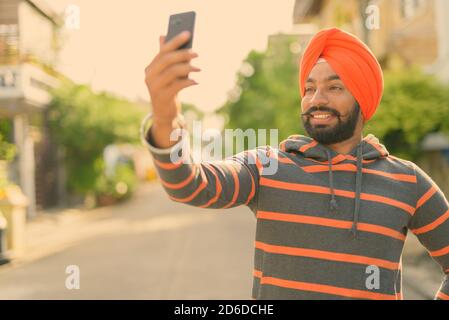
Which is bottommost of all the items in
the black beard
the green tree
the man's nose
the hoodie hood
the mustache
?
the hoodie hood

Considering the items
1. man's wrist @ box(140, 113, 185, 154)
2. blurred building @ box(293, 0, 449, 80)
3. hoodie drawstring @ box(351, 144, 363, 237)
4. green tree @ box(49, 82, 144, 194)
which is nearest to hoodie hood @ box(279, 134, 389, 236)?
hoodie drawstring @ box(351, 144, 363, 237)

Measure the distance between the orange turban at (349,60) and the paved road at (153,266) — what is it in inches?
200

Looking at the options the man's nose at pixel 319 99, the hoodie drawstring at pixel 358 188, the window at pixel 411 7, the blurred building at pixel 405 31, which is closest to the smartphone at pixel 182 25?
the man's nose at pixel 319 99

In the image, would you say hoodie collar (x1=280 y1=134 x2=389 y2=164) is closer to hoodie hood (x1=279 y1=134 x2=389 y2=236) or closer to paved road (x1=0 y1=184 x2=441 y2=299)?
A: hoodie hood (x1=279 y1=134 x2=389 y2=236)

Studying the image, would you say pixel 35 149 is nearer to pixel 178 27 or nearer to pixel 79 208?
Answer: pixel 79 208

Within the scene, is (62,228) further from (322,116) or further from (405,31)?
(322,116)

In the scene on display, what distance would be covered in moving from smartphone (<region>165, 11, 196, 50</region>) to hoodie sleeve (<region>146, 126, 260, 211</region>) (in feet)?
0.80

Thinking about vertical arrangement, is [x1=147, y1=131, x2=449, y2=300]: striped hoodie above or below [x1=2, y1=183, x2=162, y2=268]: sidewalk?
above

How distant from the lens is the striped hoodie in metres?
1.61

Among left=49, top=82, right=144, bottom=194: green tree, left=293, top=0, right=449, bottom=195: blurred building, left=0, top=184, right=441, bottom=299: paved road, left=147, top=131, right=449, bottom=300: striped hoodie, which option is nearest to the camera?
left=147, top=131, right=449, bottom=300: striped hoodie
